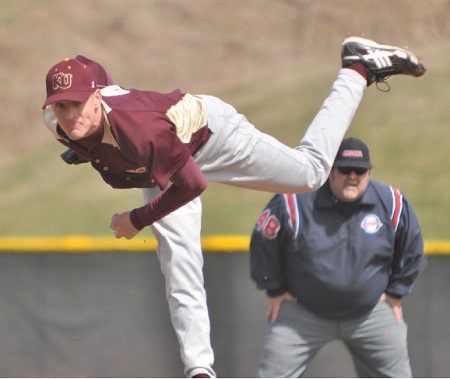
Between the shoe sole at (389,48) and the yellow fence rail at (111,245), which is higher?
the shoe sole at (389,48)

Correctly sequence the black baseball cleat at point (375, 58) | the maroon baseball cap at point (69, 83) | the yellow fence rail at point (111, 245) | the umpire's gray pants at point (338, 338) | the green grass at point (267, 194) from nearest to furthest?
the maroon baseball cap at point (69, 83), the black baseball cleat at point (375, 58), the umpire's gray pants at point (338, 338), the yellow fence rail at point (111, 245), the green grass at point (267, 194)

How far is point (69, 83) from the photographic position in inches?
146

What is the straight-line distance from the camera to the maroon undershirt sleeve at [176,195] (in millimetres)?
3867

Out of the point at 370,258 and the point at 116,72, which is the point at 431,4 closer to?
the point at 116,72

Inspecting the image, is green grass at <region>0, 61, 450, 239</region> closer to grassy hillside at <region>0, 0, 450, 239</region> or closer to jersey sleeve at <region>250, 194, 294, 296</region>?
grassy hillside at <region>0, 0, 450, 239</region>

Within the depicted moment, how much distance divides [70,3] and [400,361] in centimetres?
814

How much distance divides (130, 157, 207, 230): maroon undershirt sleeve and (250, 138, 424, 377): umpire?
1369mm

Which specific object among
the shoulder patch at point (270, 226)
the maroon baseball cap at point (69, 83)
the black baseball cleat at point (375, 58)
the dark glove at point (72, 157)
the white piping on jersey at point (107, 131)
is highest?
the black baseball cleat at point (375, 58)

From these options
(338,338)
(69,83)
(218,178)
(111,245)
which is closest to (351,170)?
(338,338)

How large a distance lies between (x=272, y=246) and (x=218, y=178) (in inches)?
37.4

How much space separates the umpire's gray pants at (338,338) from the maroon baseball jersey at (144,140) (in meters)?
1.39

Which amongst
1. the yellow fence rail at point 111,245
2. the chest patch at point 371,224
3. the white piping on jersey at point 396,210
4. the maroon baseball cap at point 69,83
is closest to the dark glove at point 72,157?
the maroon baseball cap at point 69,83

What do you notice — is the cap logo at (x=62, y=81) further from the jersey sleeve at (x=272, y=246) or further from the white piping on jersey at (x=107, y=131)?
the jersey sleeve at (x=272, y=246)

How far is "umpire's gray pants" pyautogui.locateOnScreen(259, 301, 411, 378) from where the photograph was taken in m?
5.27
